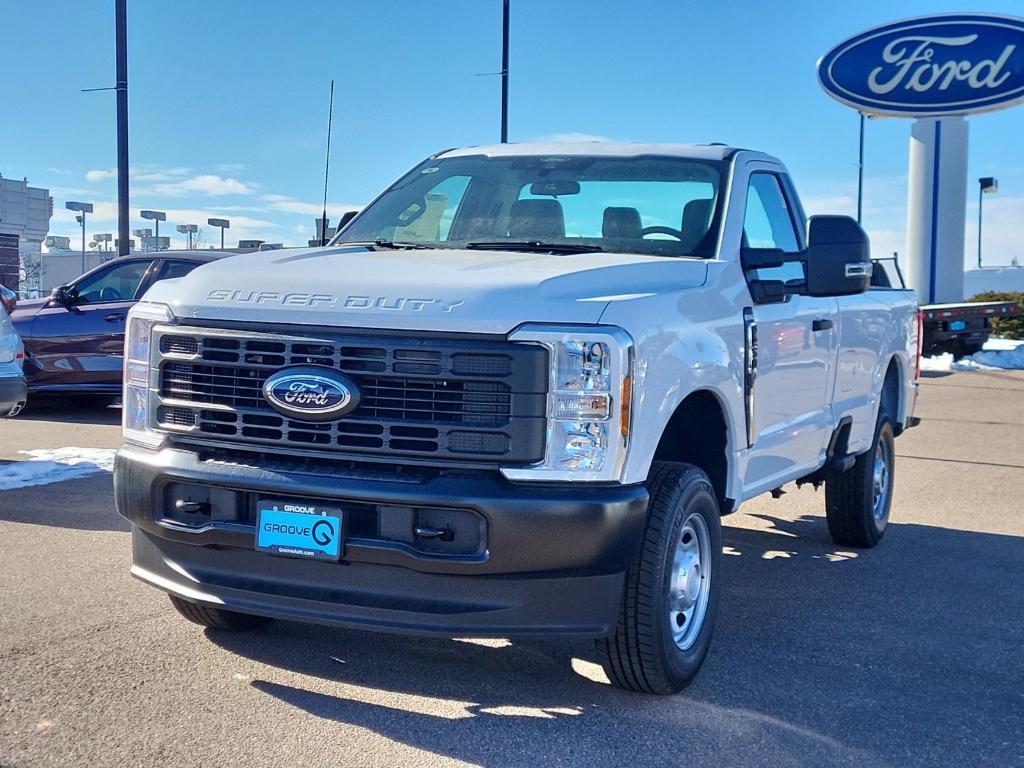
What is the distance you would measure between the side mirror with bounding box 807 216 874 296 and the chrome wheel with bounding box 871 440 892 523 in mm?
2277

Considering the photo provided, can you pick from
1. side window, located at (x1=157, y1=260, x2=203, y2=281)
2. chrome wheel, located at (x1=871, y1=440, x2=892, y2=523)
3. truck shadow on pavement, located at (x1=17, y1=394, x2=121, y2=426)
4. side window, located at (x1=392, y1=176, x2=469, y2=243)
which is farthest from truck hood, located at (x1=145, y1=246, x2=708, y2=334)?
truck shadow on pavement, located at (x1=17, y1=394, x2=121, y2=426)

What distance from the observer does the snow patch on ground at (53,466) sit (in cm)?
841

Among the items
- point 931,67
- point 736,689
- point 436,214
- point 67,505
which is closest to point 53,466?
point 67,505

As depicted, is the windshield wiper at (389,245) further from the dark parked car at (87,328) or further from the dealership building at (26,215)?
the dealership building at (26,215)

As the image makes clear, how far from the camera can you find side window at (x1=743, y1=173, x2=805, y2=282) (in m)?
5.45

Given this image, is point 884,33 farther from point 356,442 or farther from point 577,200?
point 356,442

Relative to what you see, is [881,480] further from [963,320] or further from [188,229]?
[188,229]

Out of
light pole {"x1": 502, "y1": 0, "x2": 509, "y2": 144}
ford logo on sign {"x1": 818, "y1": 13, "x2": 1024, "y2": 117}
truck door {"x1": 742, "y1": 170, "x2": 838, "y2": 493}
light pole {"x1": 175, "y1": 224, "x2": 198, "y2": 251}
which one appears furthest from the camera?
light pole {"x1": 175, "y1": 224, "x2": 198, "y2": 251}

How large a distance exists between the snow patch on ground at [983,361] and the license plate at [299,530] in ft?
68.3

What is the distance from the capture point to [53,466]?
901 centimetres

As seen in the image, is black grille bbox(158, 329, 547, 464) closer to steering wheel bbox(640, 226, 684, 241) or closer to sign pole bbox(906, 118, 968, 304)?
steering wheel bbox(640, 226, 684, 241)

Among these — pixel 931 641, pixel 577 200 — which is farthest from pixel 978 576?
pixel 577 200

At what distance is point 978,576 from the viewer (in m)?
6.43

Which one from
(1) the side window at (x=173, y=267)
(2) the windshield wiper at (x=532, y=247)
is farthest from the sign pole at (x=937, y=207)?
(2) the windshield wiper at (x=532, y=247)
